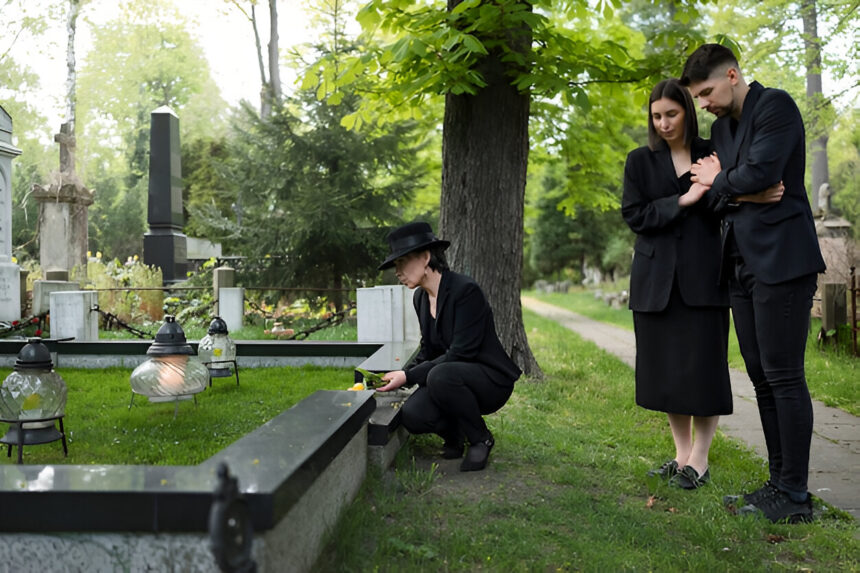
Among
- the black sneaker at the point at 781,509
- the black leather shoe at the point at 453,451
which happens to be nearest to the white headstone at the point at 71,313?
the black leather shoe at the point at 453,451

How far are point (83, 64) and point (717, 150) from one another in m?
39.8

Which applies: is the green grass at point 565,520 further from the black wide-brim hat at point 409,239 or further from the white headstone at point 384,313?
the white headstone at point 384,313

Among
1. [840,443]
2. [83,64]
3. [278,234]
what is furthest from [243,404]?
[83,64]

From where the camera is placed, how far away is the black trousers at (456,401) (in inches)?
149

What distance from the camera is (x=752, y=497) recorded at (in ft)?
11.1

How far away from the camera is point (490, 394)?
388 cm

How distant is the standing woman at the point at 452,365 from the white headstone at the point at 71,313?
6117mm

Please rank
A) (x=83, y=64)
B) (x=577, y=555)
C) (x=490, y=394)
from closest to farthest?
(x=577, y=555) → (x=490, y=394) → (x=83, y=64)

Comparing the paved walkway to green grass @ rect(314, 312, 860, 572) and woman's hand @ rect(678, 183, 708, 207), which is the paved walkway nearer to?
green grass @ rect(314, 312, 860, 572)

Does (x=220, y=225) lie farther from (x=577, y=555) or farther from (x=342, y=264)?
(x=577, y=555)

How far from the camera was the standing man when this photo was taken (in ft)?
10.5

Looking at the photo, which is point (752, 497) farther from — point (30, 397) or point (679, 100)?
point (30, 397)

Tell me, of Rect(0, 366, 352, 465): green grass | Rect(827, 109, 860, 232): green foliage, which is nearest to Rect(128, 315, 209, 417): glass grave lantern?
Rect(0, 366, 352, 465): green grass

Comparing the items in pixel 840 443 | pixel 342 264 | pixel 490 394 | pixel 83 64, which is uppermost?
pixel 83 64
